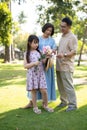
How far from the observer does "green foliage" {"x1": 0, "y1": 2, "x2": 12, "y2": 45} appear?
25425mm

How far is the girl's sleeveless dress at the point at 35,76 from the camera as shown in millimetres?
7215

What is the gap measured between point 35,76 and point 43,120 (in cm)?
109

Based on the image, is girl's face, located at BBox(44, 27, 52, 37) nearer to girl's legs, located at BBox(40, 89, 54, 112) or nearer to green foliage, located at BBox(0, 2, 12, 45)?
girl's legs, located at BBox(40, 89, 54, 112)

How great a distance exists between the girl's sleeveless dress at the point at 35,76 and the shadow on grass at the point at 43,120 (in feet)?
2.03

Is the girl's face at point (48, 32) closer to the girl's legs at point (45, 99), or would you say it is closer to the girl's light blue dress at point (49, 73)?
the girl's light blue dress at point (49, 73)

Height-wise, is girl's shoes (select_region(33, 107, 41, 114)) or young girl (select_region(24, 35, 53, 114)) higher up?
young girl (select_region(24, 35, 53, 114))

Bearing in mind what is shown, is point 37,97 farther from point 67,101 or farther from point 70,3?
point 70,3

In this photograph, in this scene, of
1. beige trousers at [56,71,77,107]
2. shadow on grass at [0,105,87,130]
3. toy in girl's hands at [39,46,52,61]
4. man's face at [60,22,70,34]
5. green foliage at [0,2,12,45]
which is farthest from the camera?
green foliage at [0,2,12,45]

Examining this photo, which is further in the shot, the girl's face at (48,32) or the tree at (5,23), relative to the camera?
the tree at (5,23)

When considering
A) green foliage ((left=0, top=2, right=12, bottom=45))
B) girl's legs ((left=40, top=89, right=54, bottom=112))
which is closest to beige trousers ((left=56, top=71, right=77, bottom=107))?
girl's legs ((left=40, top=89, right=54, bottom=112))

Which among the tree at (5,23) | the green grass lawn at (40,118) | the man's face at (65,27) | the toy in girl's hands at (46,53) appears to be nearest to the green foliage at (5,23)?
the tree at (5,23)

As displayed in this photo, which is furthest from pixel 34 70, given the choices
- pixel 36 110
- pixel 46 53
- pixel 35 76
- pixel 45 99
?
pixel 36 110

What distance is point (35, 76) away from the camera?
285 inches

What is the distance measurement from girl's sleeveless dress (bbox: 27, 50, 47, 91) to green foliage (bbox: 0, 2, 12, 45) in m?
18.6
